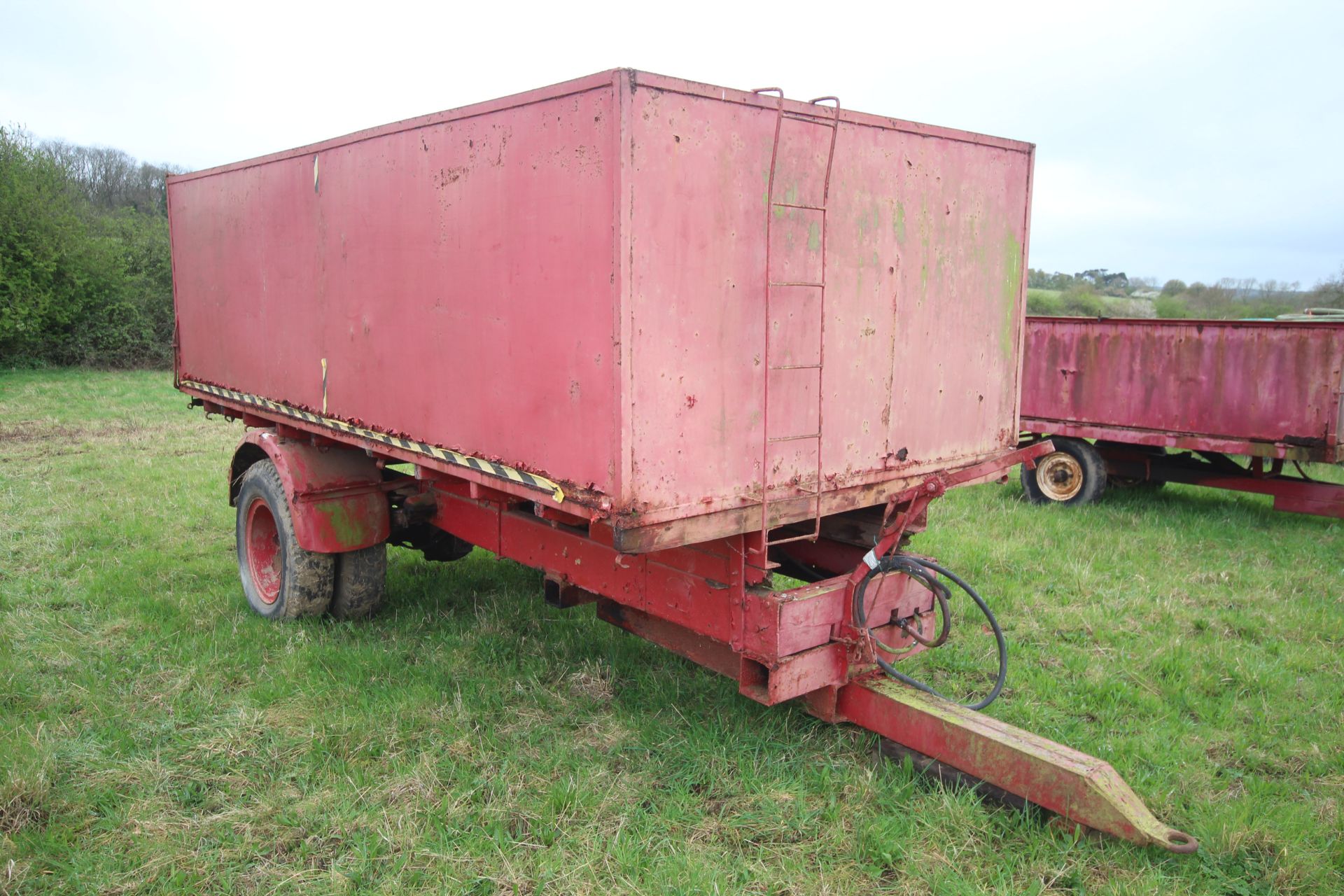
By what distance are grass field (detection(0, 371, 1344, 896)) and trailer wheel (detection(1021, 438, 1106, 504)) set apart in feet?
6.99

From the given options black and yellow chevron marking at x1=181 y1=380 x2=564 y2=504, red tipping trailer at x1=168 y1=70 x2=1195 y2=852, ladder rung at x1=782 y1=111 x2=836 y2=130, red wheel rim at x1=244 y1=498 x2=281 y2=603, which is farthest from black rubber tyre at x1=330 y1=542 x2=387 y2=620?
ladder rung at x1=782 y1=111 x2=836 y2=130

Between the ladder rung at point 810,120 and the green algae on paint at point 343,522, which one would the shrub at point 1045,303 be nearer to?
the green algae on paint at point 343,522

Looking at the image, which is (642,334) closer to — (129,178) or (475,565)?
(475,565)

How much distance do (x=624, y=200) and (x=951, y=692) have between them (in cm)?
328

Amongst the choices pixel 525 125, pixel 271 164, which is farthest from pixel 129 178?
pixel 525 125

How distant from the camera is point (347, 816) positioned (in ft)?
12.1

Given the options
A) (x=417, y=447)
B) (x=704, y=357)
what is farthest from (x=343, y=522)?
(x=704, y=357)

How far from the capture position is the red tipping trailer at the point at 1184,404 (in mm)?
8070

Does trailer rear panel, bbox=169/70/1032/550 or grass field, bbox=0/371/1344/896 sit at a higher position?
trailer rear panel, bbox=169/70/1032/550

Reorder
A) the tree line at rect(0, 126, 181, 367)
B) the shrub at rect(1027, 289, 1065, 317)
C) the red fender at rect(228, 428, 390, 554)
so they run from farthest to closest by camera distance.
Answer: the shrub at rect(1027, 289, 1065, 317) → the tree line at rect(0, 126, 181, 367) → the red fender at rect(228, 428, 390, 554)

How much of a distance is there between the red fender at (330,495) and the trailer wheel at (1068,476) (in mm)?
6586

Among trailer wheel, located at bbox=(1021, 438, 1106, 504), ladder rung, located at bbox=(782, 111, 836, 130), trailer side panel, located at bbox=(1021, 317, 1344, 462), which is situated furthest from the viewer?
trailer wheel, located at bbox=(1021, 438, 1106, 504)

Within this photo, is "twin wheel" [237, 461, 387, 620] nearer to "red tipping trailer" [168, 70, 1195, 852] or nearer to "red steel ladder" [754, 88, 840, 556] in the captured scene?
"red tipping trailer" [168, 70, 1195, 852]

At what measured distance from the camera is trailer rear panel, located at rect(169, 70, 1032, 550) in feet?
10.6
